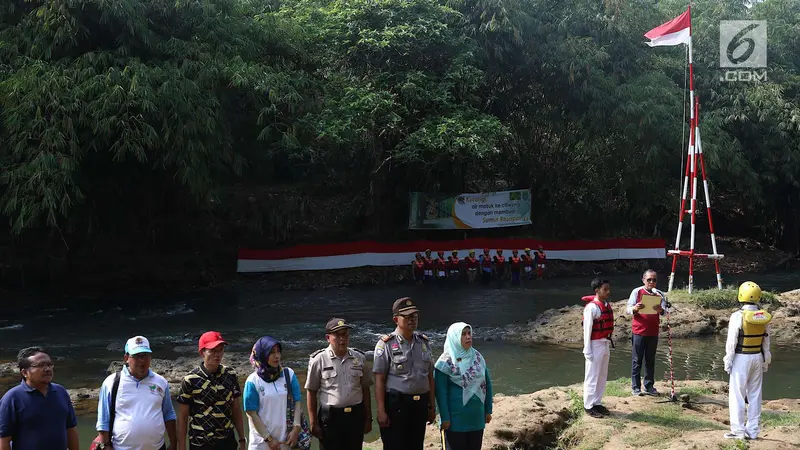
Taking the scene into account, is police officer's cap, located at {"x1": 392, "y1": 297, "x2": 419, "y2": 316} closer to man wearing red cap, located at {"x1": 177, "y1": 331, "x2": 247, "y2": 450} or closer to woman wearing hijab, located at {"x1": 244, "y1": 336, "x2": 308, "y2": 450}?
woman wearing hijab, located at {"x1": 244, "y1": 336, "x2": 308, "y2": 450}

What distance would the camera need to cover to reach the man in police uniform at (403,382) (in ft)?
19.0

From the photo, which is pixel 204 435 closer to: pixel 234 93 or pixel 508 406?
pixel 508 406

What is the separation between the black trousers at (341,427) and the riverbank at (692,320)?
9.40 metres

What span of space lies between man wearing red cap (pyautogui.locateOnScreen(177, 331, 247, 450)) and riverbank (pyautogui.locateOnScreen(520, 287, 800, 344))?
33.3ft

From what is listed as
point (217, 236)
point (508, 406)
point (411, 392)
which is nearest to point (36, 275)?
point (217, 236)

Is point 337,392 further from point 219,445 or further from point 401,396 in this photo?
point 219,445

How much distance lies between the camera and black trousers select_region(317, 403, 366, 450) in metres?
5.66

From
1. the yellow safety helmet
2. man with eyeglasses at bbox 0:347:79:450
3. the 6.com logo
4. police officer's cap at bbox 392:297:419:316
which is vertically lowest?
man with eyeglasses at bbox 0:347:79:450

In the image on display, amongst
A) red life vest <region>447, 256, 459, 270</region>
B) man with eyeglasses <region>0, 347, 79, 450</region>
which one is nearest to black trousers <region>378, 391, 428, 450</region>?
man with eyeglasses <region>0, 347, 79, 450</region>

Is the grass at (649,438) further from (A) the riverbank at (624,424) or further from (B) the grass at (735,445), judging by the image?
(B) the grass at (735,445)

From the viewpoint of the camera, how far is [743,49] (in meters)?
28.7

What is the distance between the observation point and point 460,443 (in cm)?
588

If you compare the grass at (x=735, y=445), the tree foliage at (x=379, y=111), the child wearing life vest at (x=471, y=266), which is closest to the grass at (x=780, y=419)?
the grass at (x=735, y=445)

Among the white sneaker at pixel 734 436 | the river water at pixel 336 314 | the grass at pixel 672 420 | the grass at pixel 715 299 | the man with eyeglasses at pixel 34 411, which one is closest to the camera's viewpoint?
the man with eyeglasses at pixel 34 411
